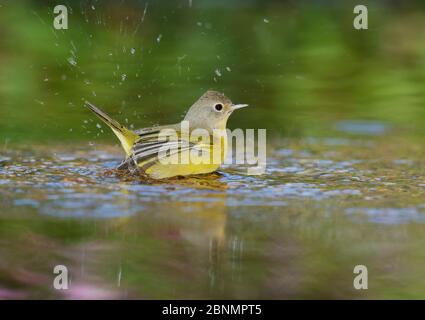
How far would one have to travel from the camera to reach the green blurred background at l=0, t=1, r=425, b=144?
9.17 metres

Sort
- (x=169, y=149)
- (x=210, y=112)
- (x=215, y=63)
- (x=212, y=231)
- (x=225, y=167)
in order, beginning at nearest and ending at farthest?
(x=212, y=231), (x=169, y=149), (x=225, y=167), (x=210, y=112), (x=215, y=63)

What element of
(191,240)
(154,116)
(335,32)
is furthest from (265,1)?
(191,240)

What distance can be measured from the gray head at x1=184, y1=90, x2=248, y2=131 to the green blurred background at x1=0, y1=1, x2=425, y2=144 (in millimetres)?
1055

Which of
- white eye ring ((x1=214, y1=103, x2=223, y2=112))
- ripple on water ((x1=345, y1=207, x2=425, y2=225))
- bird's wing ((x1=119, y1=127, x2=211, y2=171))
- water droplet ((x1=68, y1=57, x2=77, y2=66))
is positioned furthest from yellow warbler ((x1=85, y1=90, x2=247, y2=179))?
water droplet ((x1=68, y1=57, x2=77, y2=66))

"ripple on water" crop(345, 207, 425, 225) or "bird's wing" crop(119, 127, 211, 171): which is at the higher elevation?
"bird's wing" crop(119, 127, 211, 171)

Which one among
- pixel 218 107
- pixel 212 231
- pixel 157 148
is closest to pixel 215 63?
pixel 218 107

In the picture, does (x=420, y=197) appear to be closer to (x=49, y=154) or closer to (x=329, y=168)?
(x=329, y=168)

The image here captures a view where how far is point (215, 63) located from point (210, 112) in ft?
11.3

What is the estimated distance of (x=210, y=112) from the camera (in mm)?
7469

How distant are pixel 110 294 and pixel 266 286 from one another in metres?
0.79

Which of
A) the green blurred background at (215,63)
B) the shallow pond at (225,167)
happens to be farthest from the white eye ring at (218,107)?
the green blurred background at (215,63)

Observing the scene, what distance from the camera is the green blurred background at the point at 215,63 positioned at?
361 inches

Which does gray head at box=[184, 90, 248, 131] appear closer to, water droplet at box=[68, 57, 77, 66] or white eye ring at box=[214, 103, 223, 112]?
white eye ring at box=[214, 103, 223, 112]

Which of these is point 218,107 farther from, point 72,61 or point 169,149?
point 72,61
